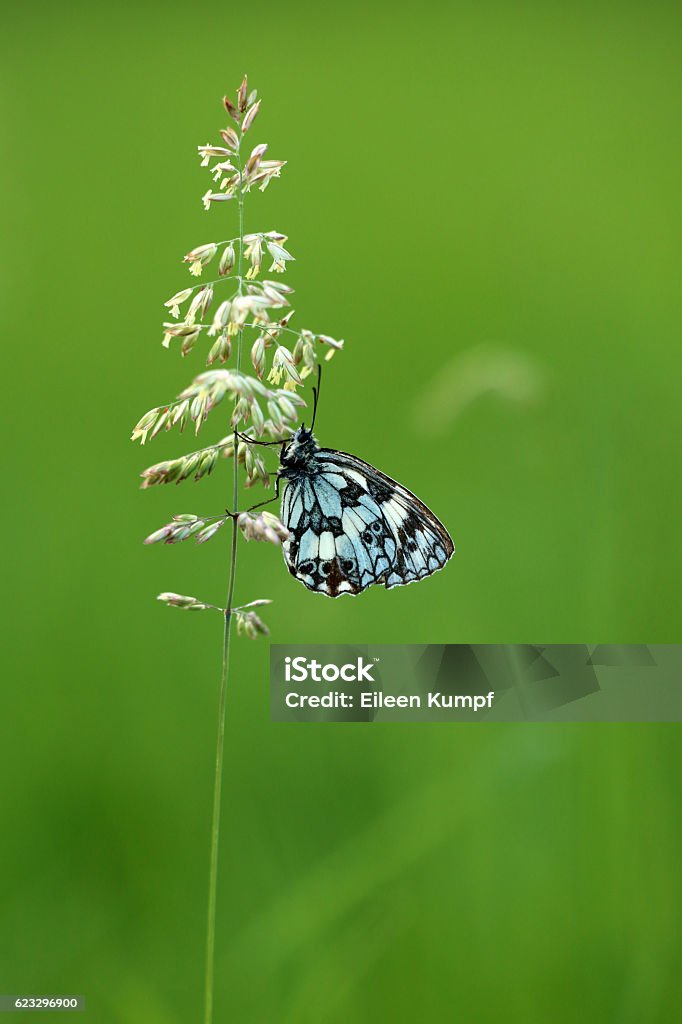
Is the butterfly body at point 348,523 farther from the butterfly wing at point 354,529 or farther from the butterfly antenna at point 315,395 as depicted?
the butterfly antenna at point 315,395

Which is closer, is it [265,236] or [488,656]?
[265,236]

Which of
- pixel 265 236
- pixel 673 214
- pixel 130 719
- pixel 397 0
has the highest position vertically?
pixel 397 0

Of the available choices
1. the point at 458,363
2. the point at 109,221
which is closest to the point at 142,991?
the point at 458,363

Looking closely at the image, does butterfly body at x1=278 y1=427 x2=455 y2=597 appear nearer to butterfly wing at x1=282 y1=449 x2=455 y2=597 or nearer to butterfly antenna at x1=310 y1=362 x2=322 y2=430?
butterfly wing at x1=282 y1=449 x2=455 y2=597

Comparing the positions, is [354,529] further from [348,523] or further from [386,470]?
[386,470]

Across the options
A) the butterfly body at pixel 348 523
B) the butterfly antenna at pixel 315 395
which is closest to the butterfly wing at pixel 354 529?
the butterfly body at pixel 348 523

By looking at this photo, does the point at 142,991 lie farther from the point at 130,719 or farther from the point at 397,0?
the point at 397,0
